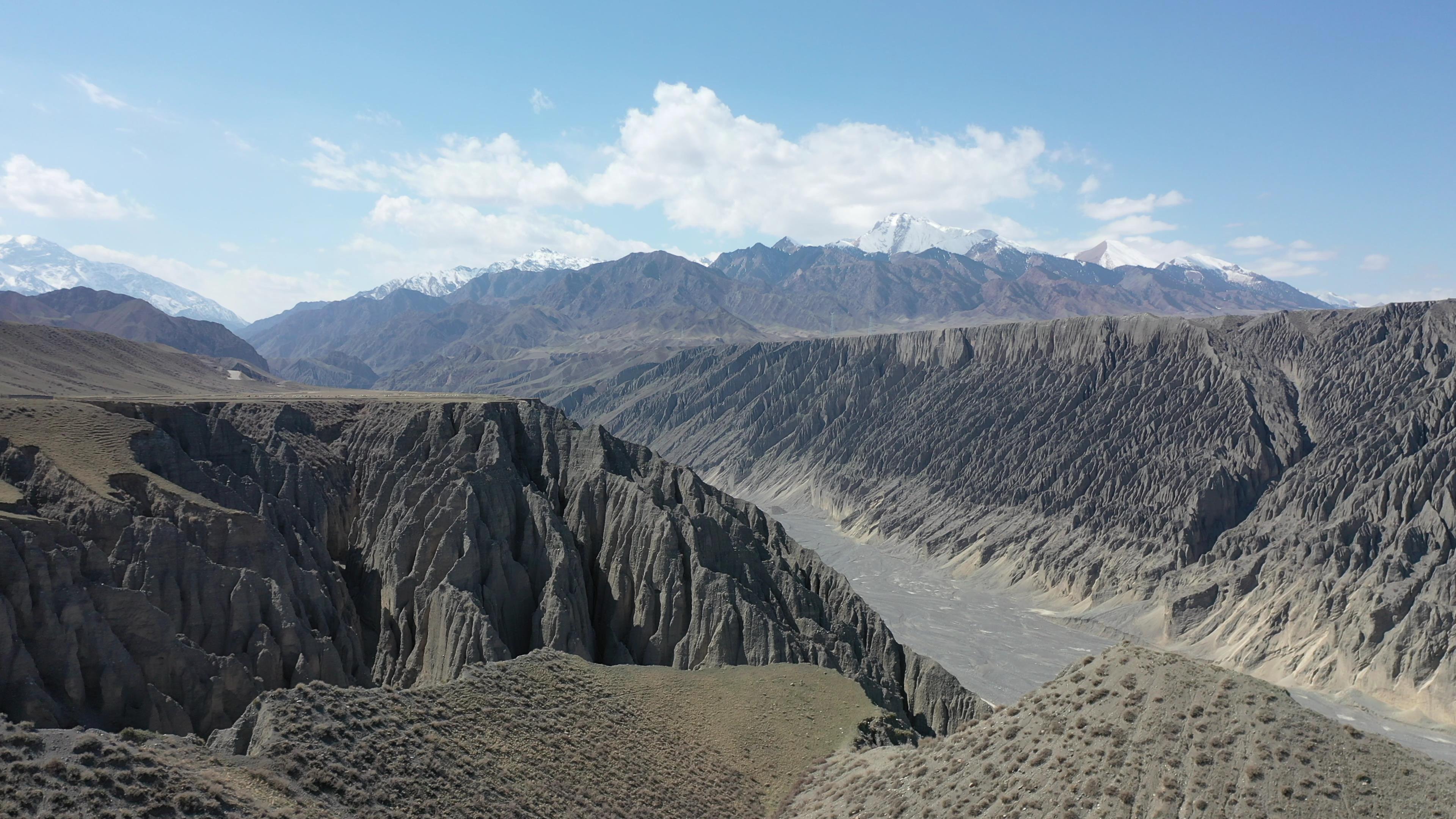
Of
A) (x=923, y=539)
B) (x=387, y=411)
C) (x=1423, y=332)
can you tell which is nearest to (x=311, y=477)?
(x=387, y=411)

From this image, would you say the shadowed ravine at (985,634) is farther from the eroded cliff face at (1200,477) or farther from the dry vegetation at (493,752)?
the dry vegetation at (493,752)

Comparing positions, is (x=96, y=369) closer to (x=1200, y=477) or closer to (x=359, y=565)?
(x=359, y=565)

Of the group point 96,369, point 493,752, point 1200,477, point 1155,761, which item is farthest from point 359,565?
point 1200,477

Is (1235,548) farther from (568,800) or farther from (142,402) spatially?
(142,402)

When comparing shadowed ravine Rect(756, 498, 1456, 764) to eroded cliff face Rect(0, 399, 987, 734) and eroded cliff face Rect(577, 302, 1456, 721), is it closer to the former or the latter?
eroded cliff face Rect(577, 302, 1456, 721)

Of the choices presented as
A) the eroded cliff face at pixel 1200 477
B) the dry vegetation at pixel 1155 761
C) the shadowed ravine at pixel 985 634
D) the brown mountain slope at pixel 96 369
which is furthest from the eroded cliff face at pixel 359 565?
the eroded cliff face at pixel 1200 477
